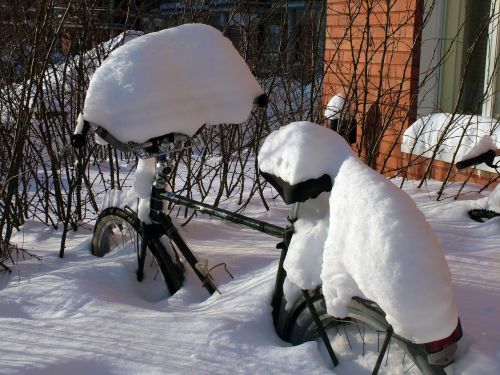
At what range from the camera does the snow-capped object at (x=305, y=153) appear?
2.33 metres

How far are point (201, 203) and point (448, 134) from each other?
8.89ft

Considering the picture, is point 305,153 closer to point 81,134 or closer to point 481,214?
point 81,134

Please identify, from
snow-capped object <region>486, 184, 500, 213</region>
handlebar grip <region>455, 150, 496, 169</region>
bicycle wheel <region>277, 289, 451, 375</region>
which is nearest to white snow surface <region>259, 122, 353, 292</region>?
bicycle wheel <region>277, 289, 451, 375</region>

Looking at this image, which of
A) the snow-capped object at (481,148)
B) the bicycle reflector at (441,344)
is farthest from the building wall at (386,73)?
Result: the bicycle reflector at (441,344)

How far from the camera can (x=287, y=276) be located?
253 cm

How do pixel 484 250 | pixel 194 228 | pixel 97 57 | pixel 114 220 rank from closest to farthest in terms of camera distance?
pixel 484 250
pixel 114 220
pixel 194 228
pixel 97 57

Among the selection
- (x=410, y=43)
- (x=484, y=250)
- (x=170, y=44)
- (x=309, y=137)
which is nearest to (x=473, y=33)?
(x=410, y=43)

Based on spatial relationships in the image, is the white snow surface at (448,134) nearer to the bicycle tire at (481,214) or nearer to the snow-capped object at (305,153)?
the bicycle tire at (481,214)

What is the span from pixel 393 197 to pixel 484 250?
1505 millimetres

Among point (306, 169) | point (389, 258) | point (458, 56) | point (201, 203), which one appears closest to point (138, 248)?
point (201, 203)

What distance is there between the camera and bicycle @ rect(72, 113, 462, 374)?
216 centimetres

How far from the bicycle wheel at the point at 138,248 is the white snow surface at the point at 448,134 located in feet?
7.49

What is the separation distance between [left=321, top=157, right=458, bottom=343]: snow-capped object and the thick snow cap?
1019 mm

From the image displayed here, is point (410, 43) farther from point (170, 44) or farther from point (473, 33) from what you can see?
point (170, 44)
